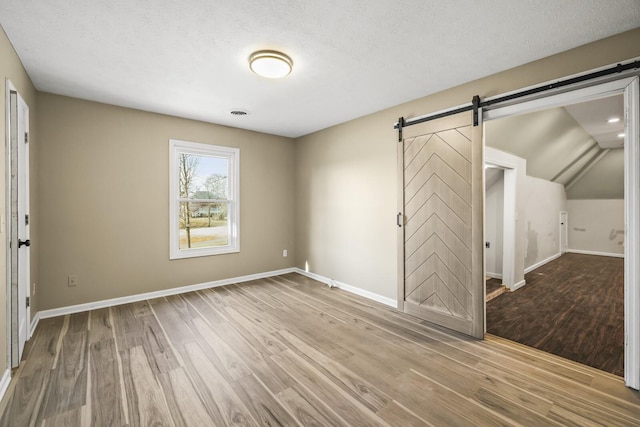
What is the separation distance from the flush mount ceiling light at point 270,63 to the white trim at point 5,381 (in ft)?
9.66

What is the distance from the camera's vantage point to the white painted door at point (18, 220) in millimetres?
2133

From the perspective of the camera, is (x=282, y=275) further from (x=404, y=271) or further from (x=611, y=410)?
(x=611, y=410)

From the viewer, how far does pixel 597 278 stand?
5.15 m

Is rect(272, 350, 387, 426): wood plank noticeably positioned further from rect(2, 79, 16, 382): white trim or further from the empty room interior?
rect(2, 79, 16, 382): white trim

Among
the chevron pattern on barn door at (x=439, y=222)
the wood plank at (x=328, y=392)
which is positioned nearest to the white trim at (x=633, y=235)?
the chevron pattern on barn door at (x=439, y=222)

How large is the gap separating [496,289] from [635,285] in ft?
8.66

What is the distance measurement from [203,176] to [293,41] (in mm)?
2896

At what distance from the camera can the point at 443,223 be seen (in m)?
3.00

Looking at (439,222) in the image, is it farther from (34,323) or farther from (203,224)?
(34,323)

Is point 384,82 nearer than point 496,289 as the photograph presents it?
Yes

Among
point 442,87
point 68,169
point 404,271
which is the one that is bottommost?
point 404,271

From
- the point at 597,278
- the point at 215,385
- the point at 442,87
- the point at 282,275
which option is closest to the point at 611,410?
the point at 215,385

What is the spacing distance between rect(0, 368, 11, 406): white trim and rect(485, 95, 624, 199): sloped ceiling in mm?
5211

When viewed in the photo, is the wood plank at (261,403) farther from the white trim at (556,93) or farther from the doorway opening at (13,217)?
the white trim at (556,93)
